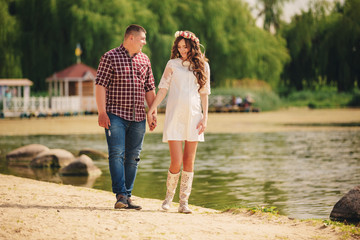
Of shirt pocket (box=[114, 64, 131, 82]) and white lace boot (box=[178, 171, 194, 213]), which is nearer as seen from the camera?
shirt pocket (box=[114, 64, 131, 82])

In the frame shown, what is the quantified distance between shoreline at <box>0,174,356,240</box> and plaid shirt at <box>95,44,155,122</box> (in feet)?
3.34

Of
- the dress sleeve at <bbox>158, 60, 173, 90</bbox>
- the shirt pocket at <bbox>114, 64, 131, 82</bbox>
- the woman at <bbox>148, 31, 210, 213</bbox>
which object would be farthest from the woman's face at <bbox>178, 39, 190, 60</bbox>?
the shirt pocket at <bbox>114, 64, 131, 82</bbox>

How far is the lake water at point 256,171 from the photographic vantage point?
33.2 feet

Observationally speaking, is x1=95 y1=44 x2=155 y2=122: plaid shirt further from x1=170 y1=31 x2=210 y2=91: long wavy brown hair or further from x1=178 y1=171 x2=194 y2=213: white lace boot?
x1=178 y1=171 x2=194 y2=213: white lace boot

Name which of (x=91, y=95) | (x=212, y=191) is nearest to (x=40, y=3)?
(x=91, y=95)

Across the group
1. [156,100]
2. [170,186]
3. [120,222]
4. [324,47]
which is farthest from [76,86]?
[120,222]

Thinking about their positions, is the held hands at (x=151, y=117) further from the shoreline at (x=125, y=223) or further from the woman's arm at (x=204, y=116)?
the shoreline at (x=125, y=223)

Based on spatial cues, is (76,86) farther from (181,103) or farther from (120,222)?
(120,222)

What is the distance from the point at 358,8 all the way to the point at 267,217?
43247 millimetres

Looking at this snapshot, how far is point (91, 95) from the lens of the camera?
43.1m

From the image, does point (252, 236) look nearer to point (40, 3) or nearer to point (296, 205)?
point (296, 205)

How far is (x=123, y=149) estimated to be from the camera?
7.16m

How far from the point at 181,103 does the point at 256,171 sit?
6716 mm

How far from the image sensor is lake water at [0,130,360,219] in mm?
10133
